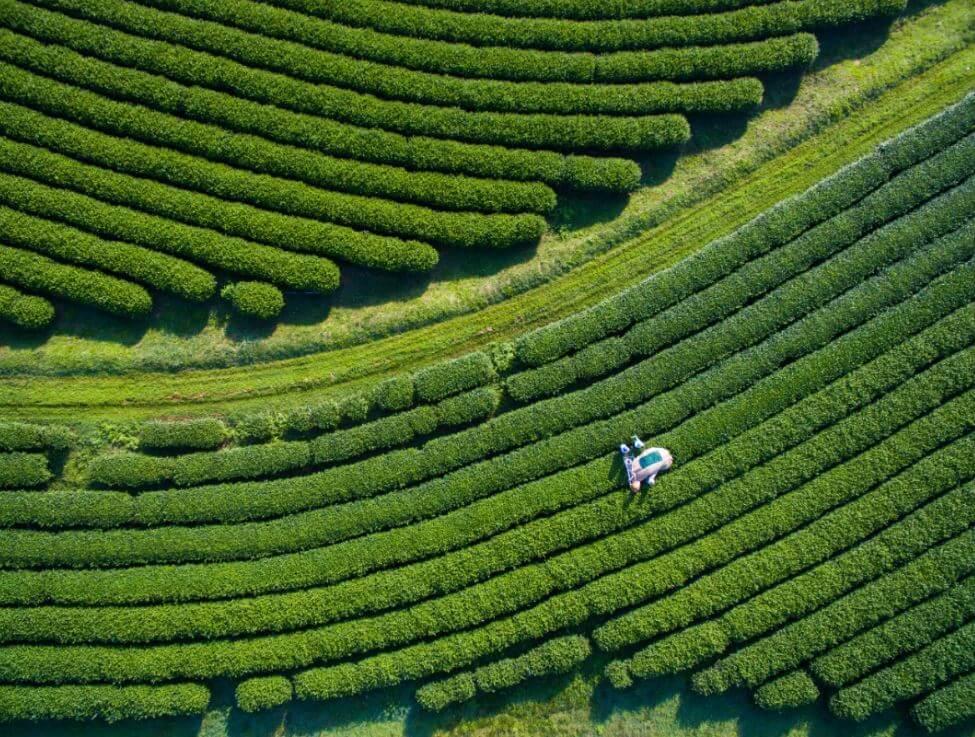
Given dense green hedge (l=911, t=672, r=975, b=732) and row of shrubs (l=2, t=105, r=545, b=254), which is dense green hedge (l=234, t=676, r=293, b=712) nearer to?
row of shrubs (l=2, t=105, r=545, b=254)

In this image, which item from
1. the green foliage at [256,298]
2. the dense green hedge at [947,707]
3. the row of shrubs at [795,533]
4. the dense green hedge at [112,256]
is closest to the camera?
the dense green hedge at [947,707]

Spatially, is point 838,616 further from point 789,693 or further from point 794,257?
point 794,257

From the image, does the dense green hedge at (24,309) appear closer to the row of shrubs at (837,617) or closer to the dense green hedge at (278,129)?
the dense green hedge at (278,129)

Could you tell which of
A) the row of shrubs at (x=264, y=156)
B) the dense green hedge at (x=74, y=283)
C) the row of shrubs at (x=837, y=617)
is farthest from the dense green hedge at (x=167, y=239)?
the row of shrubs at (x=837, y=617)

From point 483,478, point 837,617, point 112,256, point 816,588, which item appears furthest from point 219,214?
point 837,617

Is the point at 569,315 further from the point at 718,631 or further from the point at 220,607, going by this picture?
the point at 220,607

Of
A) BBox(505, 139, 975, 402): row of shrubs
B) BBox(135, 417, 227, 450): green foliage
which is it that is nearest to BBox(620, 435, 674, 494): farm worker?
BBox(505, 139, 975, 402): row of shrubs
